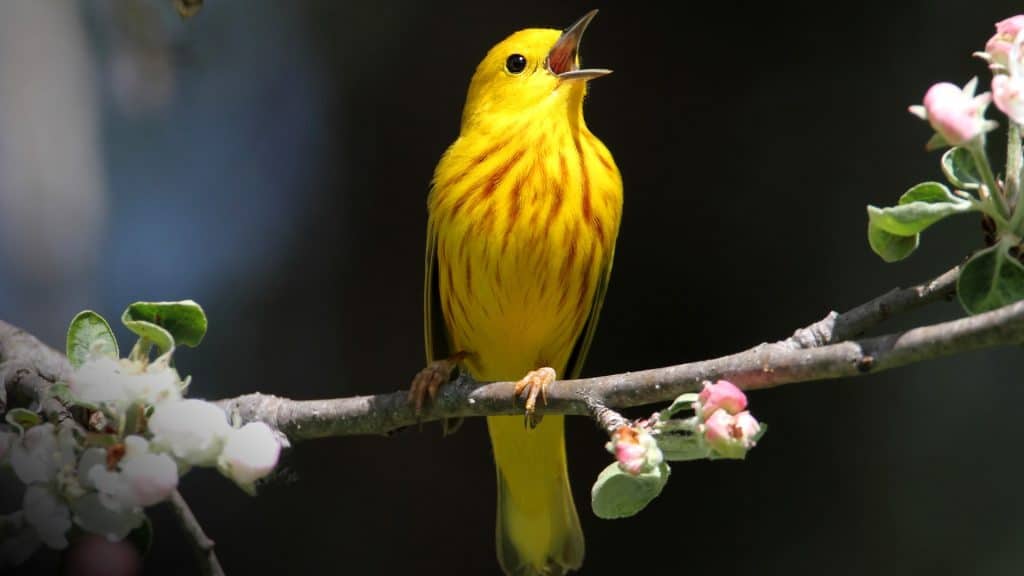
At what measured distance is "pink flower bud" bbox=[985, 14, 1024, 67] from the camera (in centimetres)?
126

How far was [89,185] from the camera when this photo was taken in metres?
2.67

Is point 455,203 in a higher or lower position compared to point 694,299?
higher

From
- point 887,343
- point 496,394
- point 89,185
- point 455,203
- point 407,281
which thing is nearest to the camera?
point 887,343

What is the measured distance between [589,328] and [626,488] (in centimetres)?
134

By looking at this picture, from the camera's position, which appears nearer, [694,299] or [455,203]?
[455,203]

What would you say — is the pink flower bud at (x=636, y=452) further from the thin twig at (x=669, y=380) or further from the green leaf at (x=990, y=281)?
the green leaf at (x=990, y=281)

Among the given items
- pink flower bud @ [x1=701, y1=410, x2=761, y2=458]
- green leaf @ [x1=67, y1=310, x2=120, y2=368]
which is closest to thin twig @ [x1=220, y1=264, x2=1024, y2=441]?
pink flower bud @ [x1=701, y1=410, x2=761, y2=458]

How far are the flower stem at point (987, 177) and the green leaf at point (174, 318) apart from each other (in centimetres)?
88

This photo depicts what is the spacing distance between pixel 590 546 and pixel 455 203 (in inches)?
59.1

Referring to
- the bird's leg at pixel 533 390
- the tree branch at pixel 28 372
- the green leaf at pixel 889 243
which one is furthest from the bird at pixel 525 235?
the green leaf at pixel 889 243

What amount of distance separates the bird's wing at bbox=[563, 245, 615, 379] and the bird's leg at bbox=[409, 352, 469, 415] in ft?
0.85

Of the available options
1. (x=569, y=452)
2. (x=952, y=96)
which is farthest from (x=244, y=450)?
(x=569, y=452)

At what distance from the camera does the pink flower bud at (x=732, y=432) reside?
119 centimetres

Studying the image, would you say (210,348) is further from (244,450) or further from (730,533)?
(244,450)
